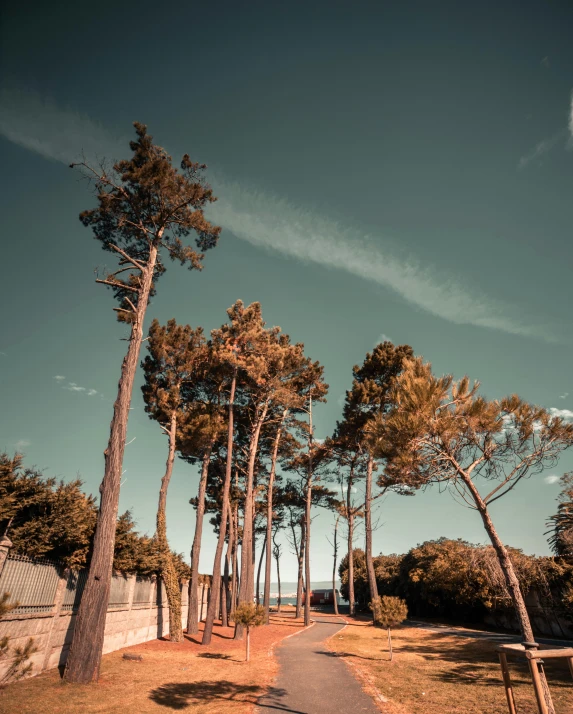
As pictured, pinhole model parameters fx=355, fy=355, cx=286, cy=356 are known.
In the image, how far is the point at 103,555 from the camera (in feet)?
31.2

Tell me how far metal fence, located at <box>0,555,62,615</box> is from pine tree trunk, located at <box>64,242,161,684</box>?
118 centimetres

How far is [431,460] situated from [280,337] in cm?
1579

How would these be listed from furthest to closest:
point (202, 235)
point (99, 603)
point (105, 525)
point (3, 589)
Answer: point (202, 235)
point (105, 525)
point (99, 603)
point (3, 589)

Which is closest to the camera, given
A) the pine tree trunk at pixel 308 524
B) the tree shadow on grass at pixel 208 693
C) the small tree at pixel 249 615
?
the tree shadow on grass at pixel 208 693

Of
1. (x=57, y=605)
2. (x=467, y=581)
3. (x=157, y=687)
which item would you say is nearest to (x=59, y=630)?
(x=57, y=605)

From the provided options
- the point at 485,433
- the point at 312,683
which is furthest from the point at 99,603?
the point at 485,433

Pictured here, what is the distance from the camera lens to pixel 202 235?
15.1 metres

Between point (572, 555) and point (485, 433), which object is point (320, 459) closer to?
point (572, 555)

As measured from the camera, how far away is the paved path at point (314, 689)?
7301mm

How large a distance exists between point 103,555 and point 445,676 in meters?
9.95

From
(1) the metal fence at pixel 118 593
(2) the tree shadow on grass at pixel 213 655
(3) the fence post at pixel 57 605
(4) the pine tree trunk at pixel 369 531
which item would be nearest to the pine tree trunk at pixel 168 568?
(1) the metal fence at pixel 118 593

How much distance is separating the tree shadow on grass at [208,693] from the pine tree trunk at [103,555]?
1867mm

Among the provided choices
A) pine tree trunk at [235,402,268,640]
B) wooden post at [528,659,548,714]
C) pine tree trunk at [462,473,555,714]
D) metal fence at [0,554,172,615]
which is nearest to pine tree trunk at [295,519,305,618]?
pine tree trunk at [235,402,268,640]

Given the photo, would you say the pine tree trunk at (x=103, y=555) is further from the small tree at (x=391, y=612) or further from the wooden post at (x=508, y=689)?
the small tree at (x=391, y=612)
